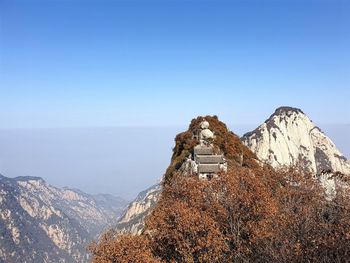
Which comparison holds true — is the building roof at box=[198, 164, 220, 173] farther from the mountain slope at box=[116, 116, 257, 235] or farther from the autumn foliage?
the autumn foliage

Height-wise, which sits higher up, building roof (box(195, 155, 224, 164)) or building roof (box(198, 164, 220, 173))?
building roof (box(195, 155, 224, 164))

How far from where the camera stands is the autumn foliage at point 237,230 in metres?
27.0

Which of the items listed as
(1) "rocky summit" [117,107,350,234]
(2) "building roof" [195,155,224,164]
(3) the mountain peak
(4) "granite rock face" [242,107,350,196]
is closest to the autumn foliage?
(2) "building roof" [195,155,224,164]

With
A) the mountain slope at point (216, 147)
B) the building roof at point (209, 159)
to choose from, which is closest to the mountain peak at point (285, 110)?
the mountain slope at point (216, 147)

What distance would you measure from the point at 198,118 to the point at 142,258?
5878 cm

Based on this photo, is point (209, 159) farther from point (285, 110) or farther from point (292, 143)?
point (285, 110)

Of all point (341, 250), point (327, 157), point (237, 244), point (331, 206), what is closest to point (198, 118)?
point (331, 206)

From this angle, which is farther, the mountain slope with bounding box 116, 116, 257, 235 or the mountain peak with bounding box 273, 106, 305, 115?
the mountain peak with bounding box 273, 106, 305, 115

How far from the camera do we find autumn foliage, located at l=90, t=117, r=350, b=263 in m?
27.0

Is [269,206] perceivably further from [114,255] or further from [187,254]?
[114,255]

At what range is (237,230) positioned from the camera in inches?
1315

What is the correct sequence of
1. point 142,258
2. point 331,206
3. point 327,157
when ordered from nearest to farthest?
point 142,258
point 331,206
point 327,157

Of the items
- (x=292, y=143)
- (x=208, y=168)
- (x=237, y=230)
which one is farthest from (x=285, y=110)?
(x=237, y=230)

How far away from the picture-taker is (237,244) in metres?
31.8
